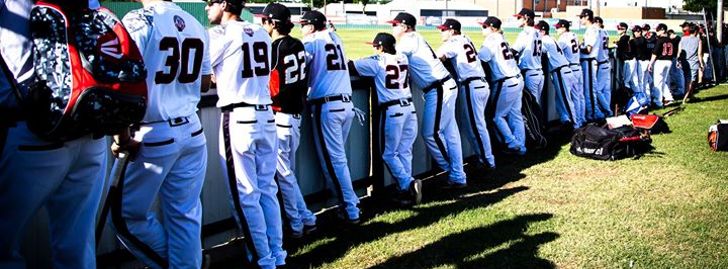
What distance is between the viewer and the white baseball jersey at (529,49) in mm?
11773

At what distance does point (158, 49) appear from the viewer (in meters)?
4.60

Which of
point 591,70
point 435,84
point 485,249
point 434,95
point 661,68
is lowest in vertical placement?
point 485,249

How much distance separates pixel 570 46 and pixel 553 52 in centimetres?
68

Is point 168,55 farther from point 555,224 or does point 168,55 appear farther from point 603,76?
point 603,76

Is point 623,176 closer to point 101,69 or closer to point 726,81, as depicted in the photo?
point 101,69

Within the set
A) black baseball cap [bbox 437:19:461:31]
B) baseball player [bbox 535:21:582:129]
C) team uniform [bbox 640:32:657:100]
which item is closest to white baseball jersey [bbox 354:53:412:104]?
black baseball cap [bbox 437:19:461:31]

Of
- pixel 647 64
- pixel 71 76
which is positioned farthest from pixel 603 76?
A: pixel 71 76

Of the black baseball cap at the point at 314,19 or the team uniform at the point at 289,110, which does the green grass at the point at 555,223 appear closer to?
the team uniform at the point at 289,110

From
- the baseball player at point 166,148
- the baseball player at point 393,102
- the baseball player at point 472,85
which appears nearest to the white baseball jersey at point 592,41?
the baseball player at point 472,85

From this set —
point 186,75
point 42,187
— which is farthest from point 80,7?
point 186,75

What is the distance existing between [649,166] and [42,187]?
27.1 feet

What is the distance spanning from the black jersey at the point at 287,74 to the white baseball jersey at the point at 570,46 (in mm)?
7784

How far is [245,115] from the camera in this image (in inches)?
225

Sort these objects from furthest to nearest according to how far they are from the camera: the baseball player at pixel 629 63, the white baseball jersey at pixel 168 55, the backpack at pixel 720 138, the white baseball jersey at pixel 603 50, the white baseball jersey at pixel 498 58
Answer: the baseball player at pixel 629 63 → the white baseball jersey at pixel 603 50 → the backpack at pixel 720 138 → the white baseball jersey at pixel 498 58 → the white baseball jersey at pixel 168 55
